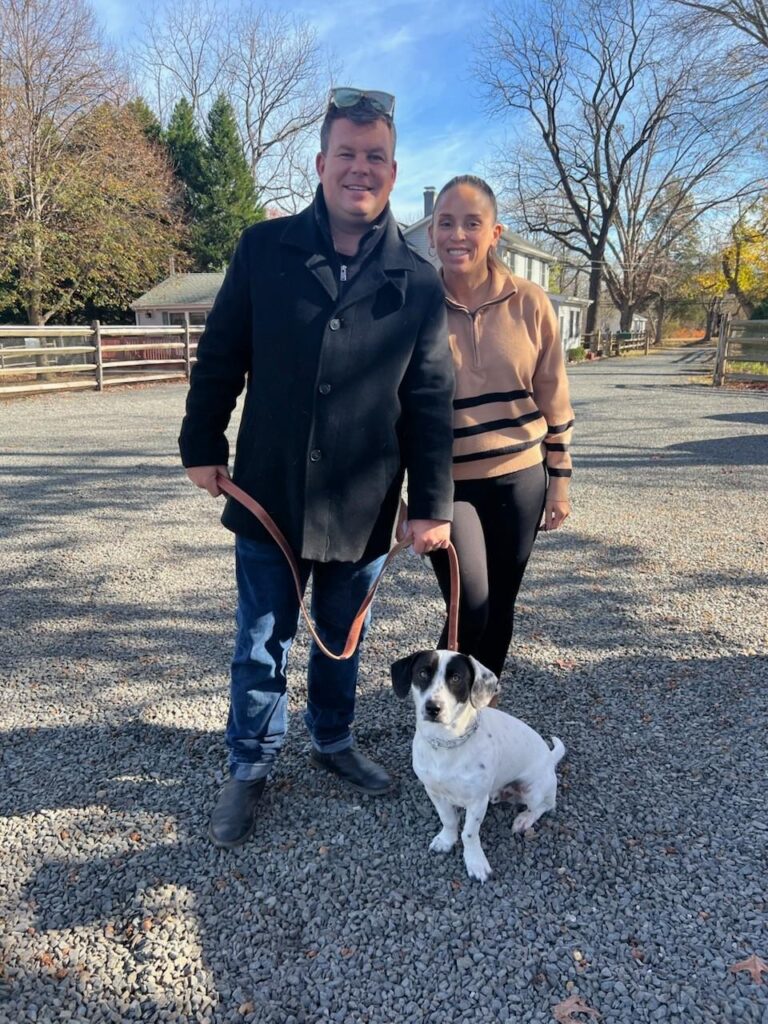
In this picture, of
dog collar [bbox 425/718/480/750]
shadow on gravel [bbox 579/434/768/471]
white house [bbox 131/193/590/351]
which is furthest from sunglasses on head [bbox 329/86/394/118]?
white house [bbox 131/193/590/351]

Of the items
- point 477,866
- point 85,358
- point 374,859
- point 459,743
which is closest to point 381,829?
point 374,859

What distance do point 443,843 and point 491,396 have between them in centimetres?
153

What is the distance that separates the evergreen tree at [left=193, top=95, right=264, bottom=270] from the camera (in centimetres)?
3406

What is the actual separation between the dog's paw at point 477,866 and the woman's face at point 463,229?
1.94 metres

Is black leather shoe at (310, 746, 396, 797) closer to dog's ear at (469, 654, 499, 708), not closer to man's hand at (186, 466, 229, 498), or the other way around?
dog's ear at (469, 654, 499, 708)

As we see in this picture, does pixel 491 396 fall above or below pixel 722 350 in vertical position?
below

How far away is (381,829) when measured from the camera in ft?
8.07

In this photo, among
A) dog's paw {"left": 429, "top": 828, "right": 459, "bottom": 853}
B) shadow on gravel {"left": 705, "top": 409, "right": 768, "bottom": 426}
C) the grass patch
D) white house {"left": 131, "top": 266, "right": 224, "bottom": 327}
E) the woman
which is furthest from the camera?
white house {"left": 131, "top": 266, "right": 224, "bottom": 327}

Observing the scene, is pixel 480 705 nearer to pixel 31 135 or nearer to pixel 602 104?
pixel 31 135

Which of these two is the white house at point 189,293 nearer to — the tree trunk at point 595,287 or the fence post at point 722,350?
the tree trunk at point 595,287

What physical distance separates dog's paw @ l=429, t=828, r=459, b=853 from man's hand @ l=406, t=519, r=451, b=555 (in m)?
0.94

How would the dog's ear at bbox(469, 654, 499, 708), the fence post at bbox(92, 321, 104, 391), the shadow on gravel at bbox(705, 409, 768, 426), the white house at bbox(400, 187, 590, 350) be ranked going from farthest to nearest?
the white house at bbox(400, 187, 590, 350), the fence post at bbox(92, 321, 104, 391), the shadow on gravel at bbox(705, 409, 768, 426), the dog's ear at bbox(469, 654, 499, 708)

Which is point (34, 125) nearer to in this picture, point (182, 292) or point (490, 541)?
point (182, 292)

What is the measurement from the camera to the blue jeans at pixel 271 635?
7.75 feet
